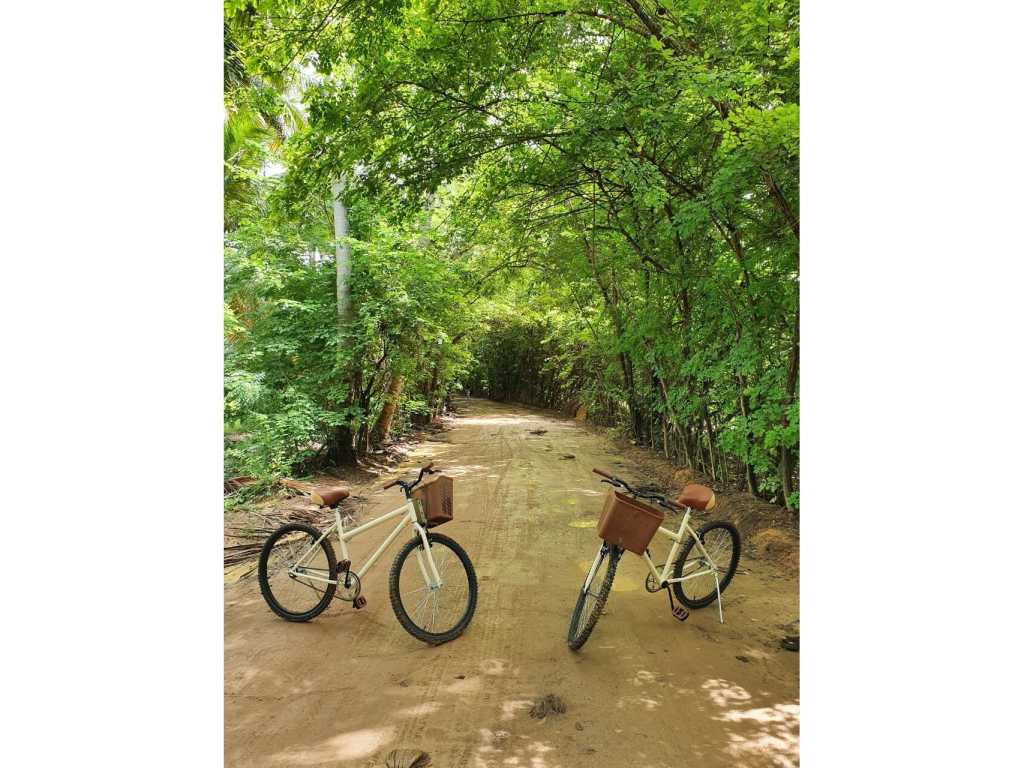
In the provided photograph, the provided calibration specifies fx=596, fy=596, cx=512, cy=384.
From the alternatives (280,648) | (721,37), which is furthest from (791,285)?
(280,648)

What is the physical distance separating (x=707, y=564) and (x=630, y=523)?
2.47ft

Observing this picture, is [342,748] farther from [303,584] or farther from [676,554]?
[676,554]

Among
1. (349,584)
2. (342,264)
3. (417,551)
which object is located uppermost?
(342,264)

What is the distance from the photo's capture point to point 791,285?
4102 mm

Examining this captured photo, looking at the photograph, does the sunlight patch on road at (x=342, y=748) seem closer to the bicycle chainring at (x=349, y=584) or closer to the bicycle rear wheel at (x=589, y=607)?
the bicycle rear wheel at (x=589, y=607)

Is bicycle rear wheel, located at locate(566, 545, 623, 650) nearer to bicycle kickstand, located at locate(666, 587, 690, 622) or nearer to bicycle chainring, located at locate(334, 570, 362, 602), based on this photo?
bicycle kickstand, located at locate(666, 587, 690, 622)

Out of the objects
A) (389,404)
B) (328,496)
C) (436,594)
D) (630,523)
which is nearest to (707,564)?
(630,523)

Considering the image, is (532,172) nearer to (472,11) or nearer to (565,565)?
(472,11)

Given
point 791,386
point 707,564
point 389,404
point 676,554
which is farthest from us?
point 389,404

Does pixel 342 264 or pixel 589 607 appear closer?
pixel 589 607

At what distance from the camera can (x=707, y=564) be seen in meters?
3.20

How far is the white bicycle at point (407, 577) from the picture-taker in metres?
2.85

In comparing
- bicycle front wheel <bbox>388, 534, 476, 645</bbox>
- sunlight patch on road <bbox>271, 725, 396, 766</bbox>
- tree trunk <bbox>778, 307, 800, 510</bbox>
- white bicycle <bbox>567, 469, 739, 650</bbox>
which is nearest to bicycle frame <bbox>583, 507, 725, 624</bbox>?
white bicycle <bbox>567, 469, 739, 650</bbox>
